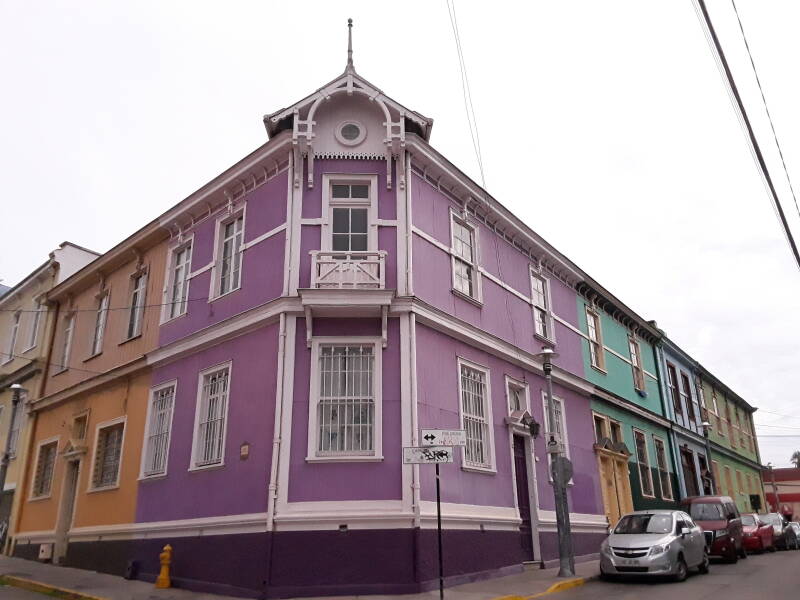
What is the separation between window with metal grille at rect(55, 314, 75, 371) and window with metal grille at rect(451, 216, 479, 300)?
1286 cm

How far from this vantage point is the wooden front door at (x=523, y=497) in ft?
49.7

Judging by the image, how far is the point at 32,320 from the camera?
23.1m

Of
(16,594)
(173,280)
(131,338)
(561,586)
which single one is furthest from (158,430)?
(561,586)

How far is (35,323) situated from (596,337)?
19.2 metres

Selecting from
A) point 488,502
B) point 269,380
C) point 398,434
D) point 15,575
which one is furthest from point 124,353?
point 488,502

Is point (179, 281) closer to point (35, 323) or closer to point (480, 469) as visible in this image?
point (480, 469)

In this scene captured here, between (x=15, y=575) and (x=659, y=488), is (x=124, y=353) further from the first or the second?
(x=659, y=488)

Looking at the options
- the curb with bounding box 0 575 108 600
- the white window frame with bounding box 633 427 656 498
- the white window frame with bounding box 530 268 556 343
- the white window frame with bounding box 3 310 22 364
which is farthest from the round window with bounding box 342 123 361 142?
the white window frame with bounding box 3 310 22 364

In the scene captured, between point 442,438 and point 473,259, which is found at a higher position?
point 473,259

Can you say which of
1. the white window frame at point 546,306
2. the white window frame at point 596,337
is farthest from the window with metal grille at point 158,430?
the white window frame at point 596,337

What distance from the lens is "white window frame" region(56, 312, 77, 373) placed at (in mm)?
20625

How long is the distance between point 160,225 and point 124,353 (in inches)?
141

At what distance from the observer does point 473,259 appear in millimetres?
16062

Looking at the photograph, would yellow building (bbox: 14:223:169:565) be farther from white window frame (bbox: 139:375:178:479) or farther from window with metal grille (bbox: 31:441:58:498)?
white window frame (bbox: 139:375:178:479)
